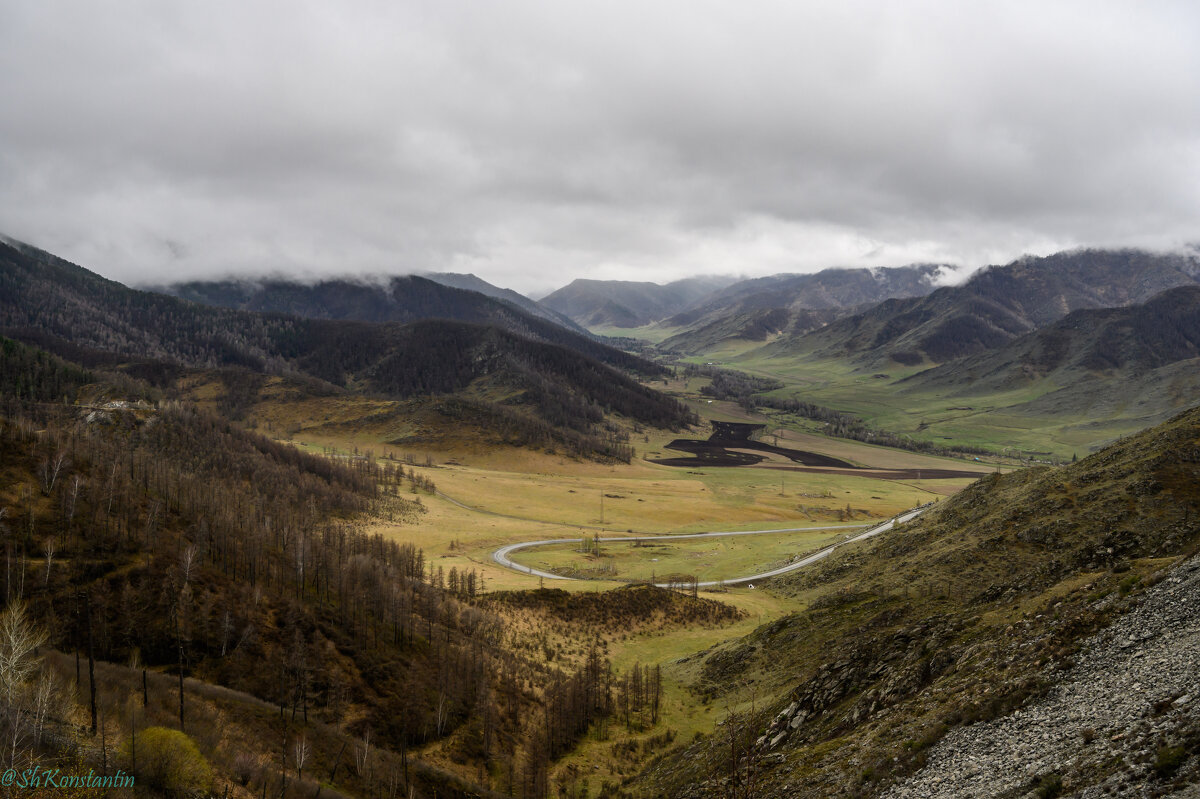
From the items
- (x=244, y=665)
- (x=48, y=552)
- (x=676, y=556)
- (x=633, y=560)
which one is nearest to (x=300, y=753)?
(x=244, y=665)

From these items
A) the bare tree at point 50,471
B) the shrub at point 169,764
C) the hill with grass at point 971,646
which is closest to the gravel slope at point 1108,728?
the hill with grass at point 971,646

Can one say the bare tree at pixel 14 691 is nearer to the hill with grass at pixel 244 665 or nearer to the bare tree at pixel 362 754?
the hill with grass at pixel 244 665

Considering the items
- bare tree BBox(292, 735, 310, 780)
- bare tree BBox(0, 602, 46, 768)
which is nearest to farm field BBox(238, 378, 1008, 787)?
bare tree BBox(292, 735, 310, 780)

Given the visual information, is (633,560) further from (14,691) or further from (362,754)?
(14,691)

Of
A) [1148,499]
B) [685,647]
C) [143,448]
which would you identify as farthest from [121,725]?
[143,448]

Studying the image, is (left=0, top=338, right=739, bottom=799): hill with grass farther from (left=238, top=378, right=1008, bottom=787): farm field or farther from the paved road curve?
the paved road curve
